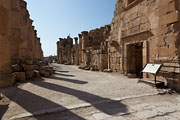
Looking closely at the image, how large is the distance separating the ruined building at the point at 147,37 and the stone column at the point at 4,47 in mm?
6812

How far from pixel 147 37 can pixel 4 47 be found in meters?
7.23

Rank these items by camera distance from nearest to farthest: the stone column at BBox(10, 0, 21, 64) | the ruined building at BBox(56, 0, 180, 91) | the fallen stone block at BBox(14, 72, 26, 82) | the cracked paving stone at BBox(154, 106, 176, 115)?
the cracked paving stone at BBox(154, 106, 176, 115) → the ruined building at BBox(56, 0, 180, 91) → the fallen stone block at BBox(14, 72, 26, 82) → the stone column at BBox(10, 0, 21, 64)

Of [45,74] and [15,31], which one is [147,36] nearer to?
[45,74]

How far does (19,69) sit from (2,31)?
2.48 meters

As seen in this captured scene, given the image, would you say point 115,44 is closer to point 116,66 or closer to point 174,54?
point 116,66

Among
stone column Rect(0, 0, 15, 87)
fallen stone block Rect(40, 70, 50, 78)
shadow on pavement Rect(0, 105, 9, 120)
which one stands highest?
stone column Rect(0, 0, 15, 87)

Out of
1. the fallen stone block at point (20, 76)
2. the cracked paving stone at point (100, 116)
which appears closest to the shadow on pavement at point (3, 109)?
the cracked paving stone at point (100, 116)

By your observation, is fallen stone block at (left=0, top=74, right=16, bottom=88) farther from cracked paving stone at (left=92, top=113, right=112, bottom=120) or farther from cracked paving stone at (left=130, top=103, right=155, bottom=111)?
cracked paving stone at (left=130, top=103, right=155, bottom=111)

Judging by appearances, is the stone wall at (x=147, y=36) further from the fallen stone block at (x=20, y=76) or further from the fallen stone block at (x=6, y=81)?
the fallen stone block at (x=6, y=81)

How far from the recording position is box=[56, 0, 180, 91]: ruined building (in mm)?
4625

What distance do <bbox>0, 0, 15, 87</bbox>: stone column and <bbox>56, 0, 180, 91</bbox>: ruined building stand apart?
681cm

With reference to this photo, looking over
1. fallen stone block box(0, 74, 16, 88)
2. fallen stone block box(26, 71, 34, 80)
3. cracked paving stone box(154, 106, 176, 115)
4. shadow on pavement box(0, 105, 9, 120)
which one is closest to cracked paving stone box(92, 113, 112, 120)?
cracked paving stone box(154, 106, 176, 115)

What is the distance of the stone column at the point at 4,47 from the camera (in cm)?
494

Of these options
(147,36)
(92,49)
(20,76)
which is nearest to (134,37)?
(147,36)
